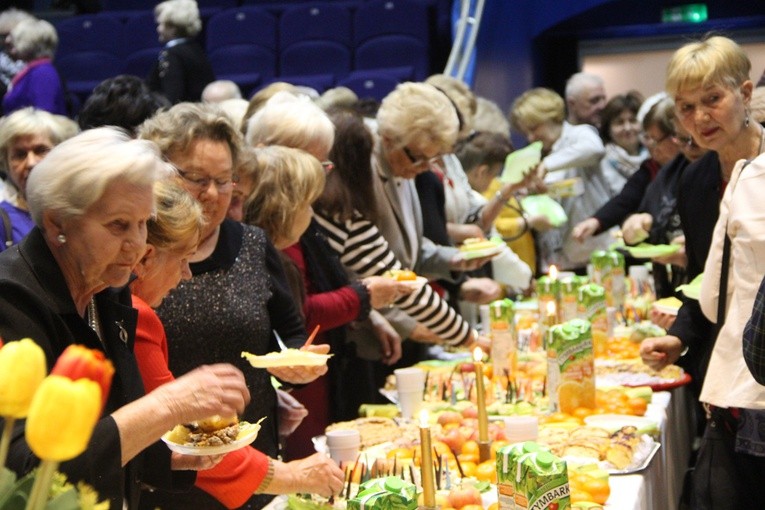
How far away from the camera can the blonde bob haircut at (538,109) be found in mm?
7008

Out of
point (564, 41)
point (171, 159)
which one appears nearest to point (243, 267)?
point (171, 159)

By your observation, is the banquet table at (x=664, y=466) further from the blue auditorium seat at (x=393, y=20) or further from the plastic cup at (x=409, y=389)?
the blue auditorium seat at (x=393, y=20)

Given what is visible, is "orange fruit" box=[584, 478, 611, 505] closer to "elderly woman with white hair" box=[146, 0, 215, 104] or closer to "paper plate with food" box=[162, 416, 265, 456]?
"paper plate with food" box=[162, 416, 265, 456]

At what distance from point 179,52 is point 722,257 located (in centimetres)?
468

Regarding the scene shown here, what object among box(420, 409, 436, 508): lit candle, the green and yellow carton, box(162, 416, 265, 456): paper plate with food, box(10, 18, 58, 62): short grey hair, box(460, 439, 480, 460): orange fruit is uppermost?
box(10, 18, 58, 62): short grey hair

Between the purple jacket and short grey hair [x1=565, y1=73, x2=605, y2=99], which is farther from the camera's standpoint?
short grey hair [x1=565, y1=73, x2=605, y2=99]

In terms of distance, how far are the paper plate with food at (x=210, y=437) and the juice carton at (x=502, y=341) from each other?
5.61 feet

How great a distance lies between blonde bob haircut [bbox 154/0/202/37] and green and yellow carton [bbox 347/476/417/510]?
5248 mm

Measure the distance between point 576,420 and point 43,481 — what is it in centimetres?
236

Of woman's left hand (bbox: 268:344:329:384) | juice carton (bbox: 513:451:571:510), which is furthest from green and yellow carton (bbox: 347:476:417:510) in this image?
woman's left hand (bbox: 268:344:329:384)

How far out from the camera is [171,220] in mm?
2102

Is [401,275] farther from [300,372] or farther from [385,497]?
[385,497]

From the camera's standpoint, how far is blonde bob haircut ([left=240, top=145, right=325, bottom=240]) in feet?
9.86

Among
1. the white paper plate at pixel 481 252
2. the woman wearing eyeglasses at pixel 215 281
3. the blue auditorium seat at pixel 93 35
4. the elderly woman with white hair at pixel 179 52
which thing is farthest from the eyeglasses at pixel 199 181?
the blue auditorium seat at pixel 93 35
